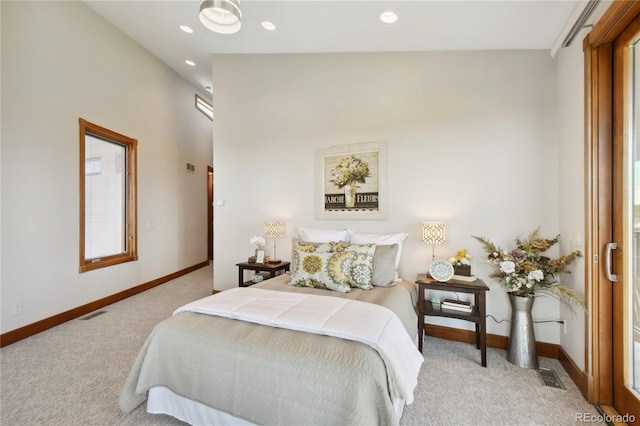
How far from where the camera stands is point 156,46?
418 centimetres

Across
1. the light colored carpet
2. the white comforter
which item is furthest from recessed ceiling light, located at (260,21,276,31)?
the light colored carpet

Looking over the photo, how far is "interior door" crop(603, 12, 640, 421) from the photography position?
1.70m

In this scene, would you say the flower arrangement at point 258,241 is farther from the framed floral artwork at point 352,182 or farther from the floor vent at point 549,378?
the floor vent at point 549,378

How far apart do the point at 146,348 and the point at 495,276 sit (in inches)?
113

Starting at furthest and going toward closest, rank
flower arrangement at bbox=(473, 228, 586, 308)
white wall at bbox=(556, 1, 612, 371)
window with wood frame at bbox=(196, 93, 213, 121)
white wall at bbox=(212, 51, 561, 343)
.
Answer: window with wood frame at bbox=(196, 93, 213, 121), white wall at bbox=(212, 51, 561, 343), flower arrangement at bbox=(473, 228, 586, 308), white wall at bbox=(556, 1, 612, 371)

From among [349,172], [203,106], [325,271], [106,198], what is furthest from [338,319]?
[203,106]

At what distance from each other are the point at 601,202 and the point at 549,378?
1.41m

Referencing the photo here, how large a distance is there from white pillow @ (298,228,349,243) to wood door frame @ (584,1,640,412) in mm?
1979

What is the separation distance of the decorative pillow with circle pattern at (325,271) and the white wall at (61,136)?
2.77 m

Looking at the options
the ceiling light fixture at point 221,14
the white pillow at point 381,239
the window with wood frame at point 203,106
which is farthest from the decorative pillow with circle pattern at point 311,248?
the window with wood frame at point 203,106

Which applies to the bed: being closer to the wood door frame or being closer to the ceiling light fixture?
the wood door frame

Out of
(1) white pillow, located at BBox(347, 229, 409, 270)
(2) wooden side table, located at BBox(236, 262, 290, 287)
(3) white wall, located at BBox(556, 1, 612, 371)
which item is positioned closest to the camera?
(3) white wall, located at BBox(556, 1, 612, 371)

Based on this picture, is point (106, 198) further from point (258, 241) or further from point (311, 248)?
point (311, 248)

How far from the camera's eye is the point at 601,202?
187 cm
